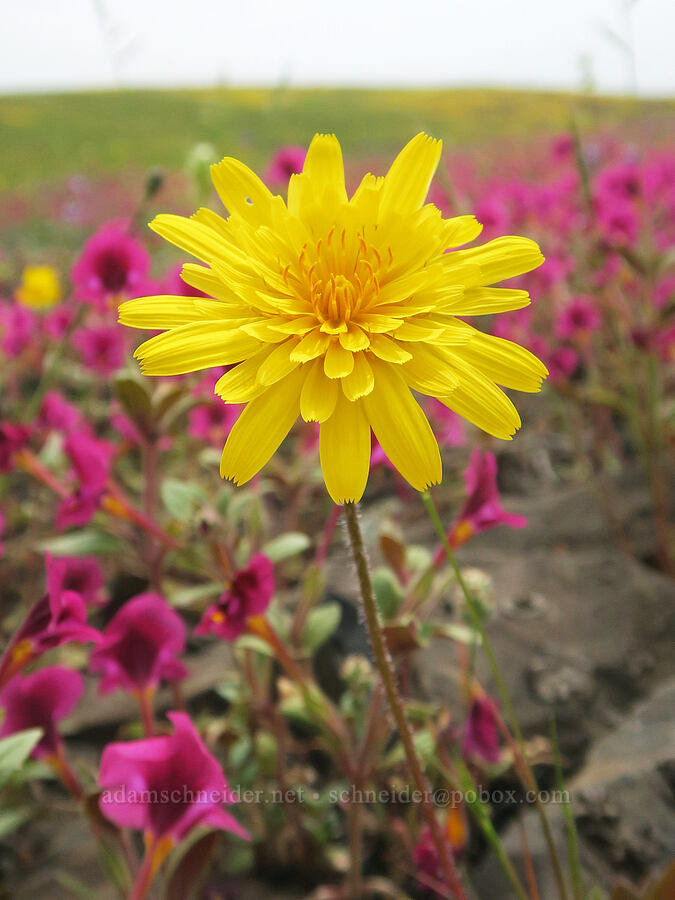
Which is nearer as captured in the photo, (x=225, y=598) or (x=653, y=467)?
(x=225, y=598)

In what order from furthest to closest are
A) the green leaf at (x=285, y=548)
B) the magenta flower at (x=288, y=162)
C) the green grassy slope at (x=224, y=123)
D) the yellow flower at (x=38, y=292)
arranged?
the green grassy slope at (x=224, y=123) → the yellow flower at (x=38, y=292) → the magenta flower at (x=288, y=162) → the green leaf at (x=285, y=548)

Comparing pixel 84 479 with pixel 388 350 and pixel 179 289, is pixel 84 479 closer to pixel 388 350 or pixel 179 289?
pixel 179 289

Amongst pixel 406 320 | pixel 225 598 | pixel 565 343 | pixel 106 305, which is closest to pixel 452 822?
pixel 225 598

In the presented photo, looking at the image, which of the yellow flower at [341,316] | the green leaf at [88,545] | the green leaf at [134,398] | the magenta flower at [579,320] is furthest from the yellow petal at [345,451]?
the magenta flower at [579,320]

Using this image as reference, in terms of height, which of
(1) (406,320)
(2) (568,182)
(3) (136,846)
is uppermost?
(2) (568,182)

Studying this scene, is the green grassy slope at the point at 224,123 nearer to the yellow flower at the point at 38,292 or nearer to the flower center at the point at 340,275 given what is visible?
the yellow flower at the point at 38,292

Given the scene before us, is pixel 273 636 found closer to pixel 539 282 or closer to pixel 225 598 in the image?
pixel 225 598

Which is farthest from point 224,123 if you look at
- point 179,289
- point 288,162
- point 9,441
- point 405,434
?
point 405,434
